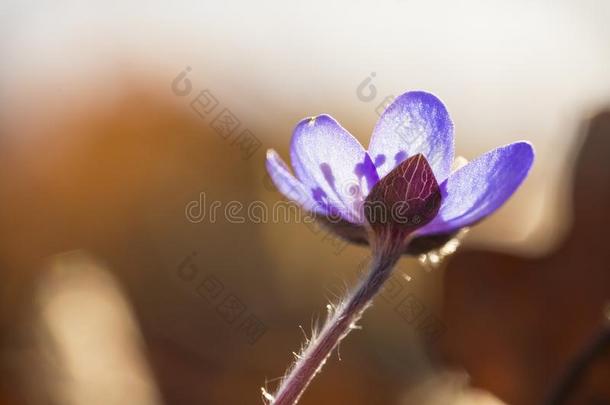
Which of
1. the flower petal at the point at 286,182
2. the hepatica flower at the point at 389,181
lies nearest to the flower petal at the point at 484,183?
the hepatica flower at the point at 389,181

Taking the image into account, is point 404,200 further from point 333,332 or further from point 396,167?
point 333,332

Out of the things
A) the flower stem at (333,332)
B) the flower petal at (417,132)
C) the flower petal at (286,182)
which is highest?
the flower petal at (286,182)

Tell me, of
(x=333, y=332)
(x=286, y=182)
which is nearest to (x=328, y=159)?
(x=286, y=182)

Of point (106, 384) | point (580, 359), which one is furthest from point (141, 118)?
point (580, 359)

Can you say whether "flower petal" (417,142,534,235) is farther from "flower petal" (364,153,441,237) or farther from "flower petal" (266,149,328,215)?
"flower petal" (266,149,328,215)

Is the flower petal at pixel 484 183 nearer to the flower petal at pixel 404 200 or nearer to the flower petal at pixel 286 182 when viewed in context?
the flower petal at pixel 404 200

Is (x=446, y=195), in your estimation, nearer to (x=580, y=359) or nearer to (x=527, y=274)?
(x=580, y=359)

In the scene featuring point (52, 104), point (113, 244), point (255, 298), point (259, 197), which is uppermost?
point (52, 104)

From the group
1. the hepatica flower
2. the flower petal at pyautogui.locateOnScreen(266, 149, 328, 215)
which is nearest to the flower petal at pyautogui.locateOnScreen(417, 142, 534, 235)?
the hepatica flower
